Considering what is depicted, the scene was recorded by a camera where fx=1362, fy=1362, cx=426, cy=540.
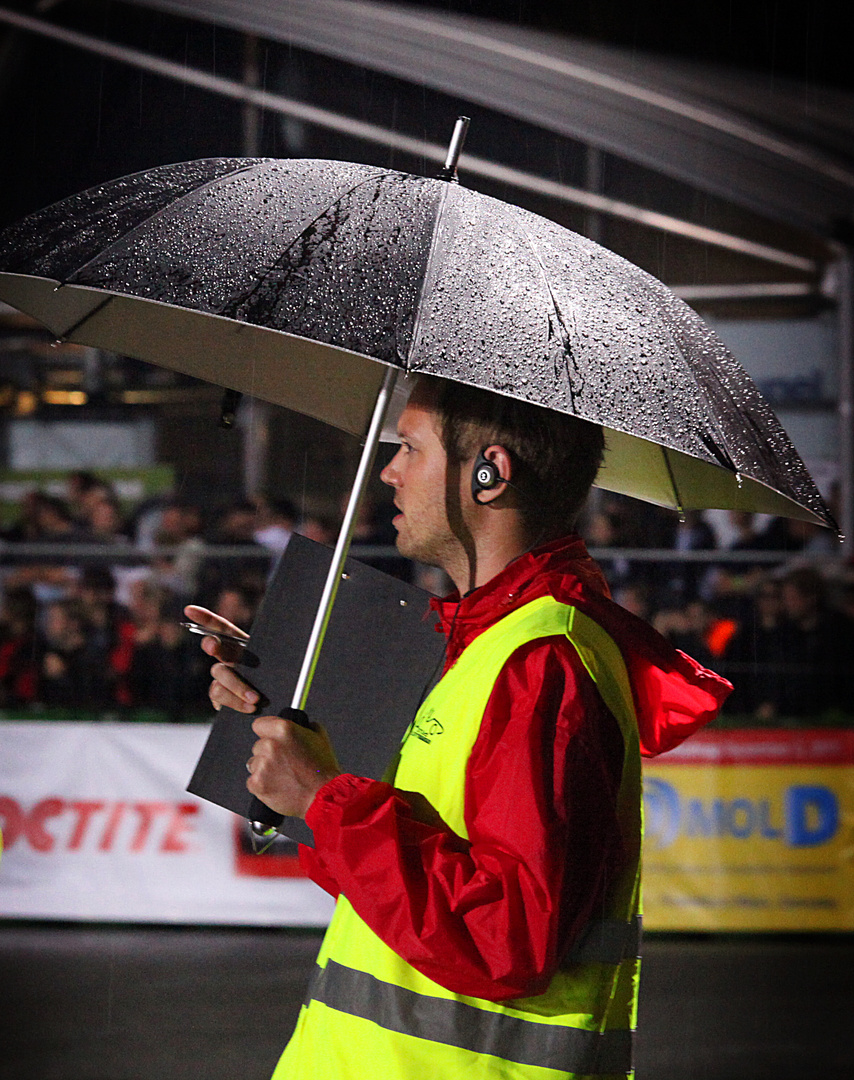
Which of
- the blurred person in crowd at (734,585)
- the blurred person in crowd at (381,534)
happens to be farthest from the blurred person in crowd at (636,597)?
the blurred person in crowd at (381,534)

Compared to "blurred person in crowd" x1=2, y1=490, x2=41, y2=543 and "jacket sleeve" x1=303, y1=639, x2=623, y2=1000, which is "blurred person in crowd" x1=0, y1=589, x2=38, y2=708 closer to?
"blurred person in crowd" x1=2, y1=490, x2=41, y2=543

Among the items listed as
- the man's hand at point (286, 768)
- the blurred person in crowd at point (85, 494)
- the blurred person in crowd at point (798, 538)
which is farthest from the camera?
the blurred person in crowd at point (85, 494)

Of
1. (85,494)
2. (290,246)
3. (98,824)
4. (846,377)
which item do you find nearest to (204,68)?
(85,494)

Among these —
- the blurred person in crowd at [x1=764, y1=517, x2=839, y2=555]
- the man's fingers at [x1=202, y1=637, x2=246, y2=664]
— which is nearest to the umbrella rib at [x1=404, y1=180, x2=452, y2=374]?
the man's fingers at [x1=202, y1=637, x2=246, y2=664]

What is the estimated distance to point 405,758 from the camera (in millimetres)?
A: 1809

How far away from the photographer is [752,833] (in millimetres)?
6754

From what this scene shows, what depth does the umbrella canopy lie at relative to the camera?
1688mm

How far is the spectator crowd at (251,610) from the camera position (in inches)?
290

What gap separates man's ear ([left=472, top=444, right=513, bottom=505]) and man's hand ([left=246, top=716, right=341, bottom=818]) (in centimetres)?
39

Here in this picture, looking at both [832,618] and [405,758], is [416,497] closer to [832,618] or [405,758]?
[405,758]

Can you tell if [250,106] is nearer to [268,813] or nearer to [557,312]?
[557,312]

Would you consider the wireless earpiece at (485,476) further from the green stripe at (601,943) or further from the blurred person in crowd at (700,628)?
the blurred person in crowd at (700,628)

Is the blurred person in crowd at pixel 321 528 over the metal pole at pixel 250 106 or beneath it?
beneath

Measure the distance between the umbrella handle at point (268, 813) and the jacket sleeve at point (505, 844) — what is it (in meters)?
0.13
